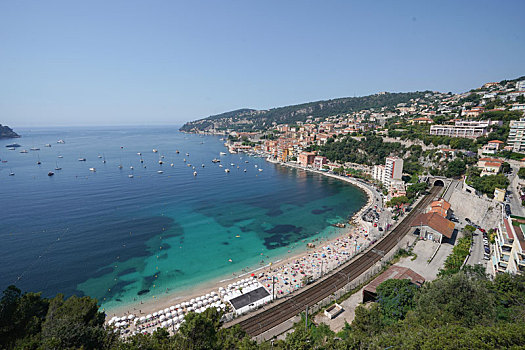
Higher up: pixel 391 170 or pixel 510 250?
pixel 391 170

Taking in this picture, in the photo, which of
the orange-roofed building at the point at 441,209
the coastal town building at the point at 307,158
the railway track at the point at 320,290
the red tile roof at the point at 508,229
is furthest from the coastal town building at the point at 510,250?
the coastal town building at the point at 307,158

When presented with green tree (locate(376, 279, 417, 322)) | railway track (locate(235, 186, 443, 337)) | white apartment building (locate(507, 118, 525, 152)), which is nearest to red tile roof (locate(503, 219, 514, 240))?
railway track (locate(235, 186, 443, 337))

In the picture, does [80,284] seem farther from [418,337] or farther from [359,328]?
[418,337]

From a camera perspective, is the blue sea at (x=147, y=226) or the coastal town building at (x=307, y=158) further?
the coastal town building at (x=307, y=158)

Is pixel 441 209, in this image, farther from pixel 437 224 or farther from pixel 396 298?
pixel 396 298

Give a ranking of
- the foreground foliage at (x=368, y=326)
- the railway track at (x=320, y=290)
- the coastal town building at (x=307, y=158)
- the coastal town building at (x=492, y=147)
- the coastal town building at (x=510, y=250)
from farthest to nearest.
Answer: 1. the coastal town building at (x=307, y=158)
2. the coastal town building at (x=492, y=147)
3. the railway track at (x=320, y=290)
4. the coastal town building at (x=510, y=250)
5. the foreground foliage at (x=368, y=326)

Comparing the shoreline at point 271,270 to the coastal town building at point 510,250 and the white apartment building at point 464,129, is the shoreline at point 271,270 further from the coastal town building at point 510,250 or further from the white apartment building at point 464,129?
the white apartment building at point 464,129

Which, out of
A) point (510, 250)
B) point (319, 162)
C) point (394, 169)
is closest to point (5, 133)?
point (319, 162)
